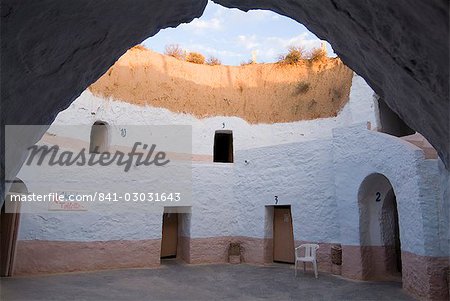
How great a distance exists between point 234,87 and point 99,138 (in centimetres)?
A: 608

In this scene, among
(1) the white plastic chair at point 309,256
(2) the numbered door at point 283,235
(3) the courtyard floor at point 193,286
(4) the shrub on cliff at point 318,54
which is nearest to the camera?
→ (3) the courtyard floor at point 193,286

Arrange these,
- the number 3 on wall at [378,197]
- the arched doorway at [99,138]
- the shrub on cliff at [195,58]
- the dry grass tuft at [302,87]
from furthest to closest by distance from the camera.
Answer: the shrub on cliff at [195,58]
the dry grass tuft at [302,87]
the arched doorway at [99,138]
the number 3 on wall at [378,197]

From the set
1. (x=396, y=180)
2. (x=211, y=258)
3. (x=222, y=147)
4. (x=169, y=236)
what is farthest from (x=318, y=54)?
(x=169, y=236)

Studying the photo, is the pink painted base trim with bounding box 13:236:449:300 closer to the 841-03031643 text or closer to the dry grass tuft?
the 841-03031643 text

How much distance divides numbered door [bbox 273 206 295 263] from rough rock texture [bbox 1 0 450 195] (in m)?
9.88

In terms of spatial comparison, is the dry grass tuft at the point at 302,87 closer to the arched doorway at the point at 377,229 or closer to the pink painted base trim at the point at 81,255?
the arched doorway at the point at 377,229

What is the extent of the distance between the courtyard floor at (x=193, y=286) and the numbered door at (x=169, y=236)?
2513 millimetres

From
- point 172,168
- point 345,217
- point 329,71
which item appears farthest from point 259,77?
point 345,217

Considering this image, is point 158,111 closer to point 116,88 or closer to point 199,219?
point 116,88

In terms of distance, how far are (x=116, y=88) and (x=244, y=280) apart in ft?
25.1

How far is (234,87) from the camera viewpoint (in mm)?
15594

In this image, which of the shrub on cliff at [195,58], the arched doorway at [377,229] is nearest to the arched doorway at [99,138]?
the shrub on cliff at [195,58]

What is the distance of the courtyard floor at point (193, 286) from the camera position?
7.77 m

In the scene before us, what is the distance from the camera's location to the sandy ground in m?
13.3
